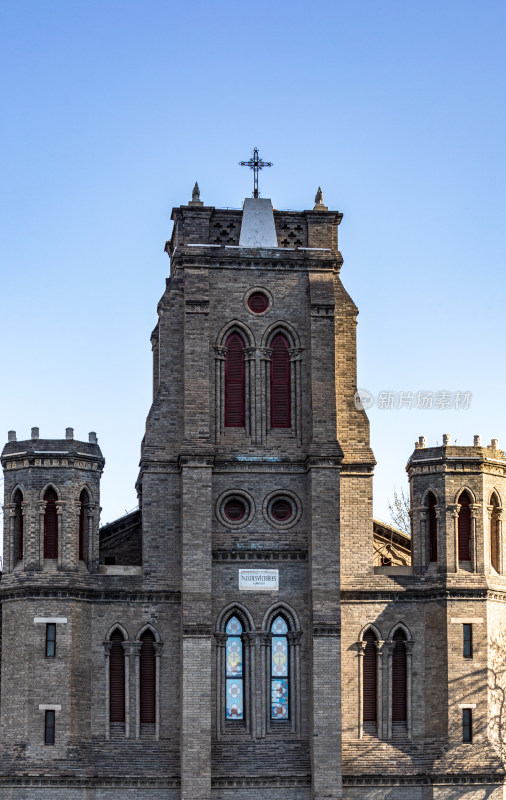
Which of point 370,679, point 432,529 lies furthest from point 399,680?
point 432,529

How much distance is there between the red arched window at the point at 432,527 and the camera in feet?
180

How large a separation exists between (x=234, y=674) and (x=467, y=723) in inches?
298

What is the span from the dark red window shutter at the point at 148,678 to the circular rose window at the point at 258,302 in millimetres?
11302

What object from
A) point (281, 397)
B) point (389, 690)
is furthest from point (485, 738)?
point (281, 397)

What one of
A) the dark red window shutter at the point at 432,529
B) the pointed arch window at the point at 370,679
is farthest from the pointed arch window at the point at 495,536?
the pointed arch window at the point at 370,679

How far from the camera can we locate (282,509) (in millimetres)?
54969

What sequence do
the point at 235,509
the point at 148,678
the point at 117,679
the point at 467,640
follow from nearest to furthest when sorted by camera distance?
the point at 117,679 → the point at 148,678 → the point at 467,640 → the point at 235,509

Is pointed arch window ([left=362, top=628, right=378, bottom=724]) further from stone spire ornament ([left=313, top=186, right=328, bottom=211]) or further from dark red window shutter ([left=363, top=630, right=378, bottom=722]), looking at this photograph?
stone spire ornament ([left=313, top=186, right=328, bottom=211])

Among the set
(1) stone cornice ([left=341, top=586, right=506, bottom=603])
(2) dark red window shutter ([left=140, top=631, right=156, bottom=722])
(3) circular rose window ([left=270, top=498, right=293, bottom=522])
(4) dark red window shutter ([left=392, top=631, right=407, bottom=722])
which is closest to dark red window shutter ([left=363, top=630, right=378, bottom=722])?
(4) dark red window shutter ([left=392, top=631, right=407, bottom=722])

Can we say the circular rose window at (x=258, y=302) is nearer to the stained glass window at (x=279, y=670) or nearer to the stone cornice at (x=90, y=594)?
the stone cornice at (x=90, y=594)

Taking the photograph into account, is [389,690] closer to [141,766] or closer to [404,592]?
[404,592]

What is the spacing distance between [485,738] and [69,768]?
13.1m

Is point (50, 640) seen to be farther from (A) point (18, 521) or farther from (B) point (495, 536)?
(B) point (495, 536)

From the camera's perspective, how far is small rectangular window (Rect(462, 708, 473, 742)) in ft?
174
